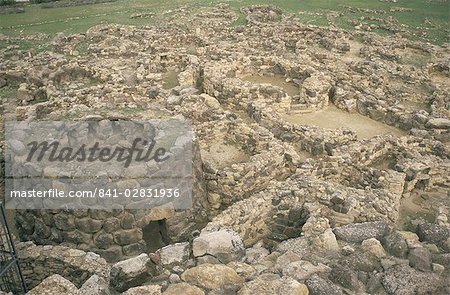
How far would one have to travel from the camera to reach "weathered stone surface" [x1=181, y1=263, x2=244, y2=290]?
5.87 metres

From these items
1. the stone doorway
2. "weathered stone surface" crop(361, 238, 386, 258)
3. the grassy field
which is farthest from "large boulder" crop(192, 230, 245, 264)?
the grassy field

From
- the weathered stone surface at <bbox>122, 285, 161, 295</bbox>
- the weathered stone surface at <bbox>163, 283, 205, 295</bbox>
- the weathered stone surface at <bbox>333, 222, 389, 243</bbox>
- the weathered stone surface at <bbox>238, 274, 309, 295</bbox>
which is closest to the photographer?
the weathered stone surface at <bbox>238, 274, 309, 295</bbox>

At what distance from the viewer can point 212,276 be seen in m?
5.93

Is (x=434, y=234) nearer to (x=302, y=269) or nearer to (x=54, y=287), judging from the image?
(x=302, y=269)

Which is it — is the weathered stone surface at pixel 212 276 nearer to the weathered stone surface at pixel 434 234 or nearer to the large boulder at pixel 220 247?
the large boulder at pixel 220 247

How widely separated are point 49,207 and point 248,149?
662 centimetres

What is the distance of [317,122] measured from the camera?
57.3ft

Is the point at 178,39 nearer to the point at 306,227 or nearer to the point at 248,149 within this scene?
the point at 248,149

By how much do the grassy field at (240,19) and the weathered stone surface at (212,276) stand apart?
24.7m

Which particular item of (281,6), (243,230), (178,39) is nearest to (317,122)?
(243,230)

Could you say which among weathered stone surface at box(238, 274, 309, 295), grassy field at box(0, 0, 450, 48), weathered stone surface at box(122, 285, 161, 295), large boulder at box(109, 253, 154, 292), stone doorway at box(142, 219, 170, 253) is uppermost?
weathered stone surface at box(238, 274, 309, 295)

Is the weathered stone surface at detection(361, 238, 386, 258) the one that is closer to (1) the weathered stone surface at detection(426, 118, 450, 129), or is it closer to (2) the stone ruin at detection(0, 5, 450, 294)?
(2) the stone ruin at detection(0, 5, 450, 294)

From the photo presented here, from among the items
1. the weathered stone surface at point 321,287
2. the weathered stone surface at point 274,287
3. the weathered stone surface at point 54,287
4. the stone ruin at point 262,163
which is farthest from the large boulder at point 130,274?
the weathered stone surface at point 321,287

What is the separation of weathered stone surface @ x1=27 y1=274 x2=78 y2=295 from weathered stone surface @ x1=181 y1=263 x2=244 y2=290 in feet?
5.88
